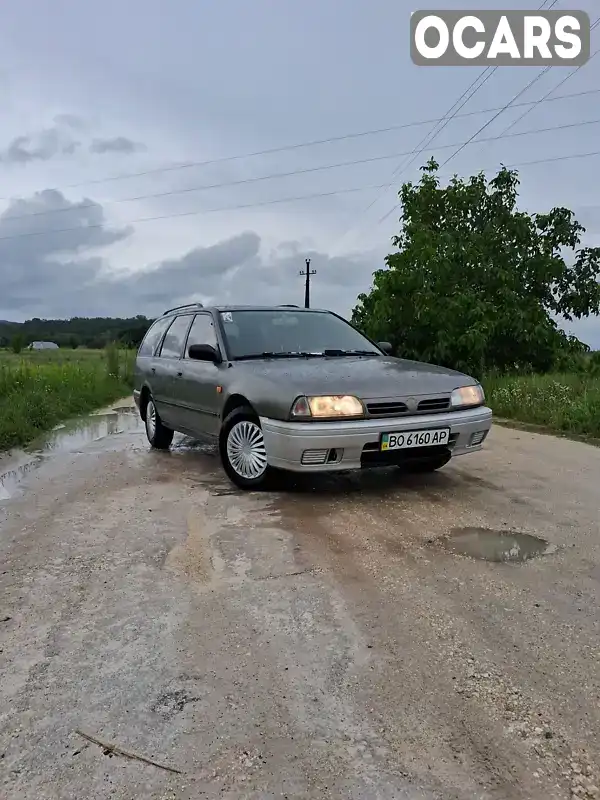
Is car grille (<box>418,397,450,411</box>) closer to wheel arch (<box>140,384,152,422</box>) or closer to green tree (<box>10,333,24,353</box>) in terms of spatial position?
wheel arch (<box>140,384,152,422</box>)

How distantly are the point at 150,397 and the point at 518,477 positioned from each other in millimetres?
4253

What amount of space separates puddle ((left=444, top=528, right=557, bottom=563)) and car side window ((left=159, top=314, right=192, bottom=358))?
3.89 meters

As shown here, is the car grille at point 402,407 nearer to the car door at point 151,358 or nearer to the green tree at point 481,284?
the car door at point 151,358

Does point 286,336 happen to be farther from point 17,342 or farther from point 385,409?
point 17,342

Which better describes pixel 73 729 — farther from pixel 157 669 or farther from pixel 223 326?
pixel 223 326

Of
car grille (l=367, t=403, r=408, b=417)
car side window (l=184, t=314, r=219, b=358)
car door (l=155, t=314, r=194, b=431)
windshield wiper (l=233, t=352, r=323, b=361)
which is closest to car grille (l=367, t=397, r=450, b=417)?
car grille (l=367, t=403, r=408, b=417)

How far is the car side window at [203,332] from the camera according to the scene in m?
6.47

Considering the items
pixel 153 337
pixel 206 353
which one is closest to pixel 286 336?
pixel 206 353

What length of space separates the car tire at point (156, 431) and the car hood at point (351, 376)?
2.23 meters

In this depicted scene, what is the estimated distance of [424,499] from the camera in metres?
5.19

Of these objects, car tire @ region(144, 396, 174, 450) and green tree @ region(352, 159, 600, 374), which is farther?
green tree @ region(352, 159, 600, 374)

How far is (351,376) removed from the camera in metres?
5.29

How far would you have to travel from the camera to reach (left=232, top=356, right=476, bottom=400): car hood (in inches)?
199

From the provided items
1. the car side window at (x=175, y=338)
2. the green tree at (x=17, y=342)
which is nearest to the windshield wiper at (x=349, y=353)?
the car side window at (x=175, y=338)
